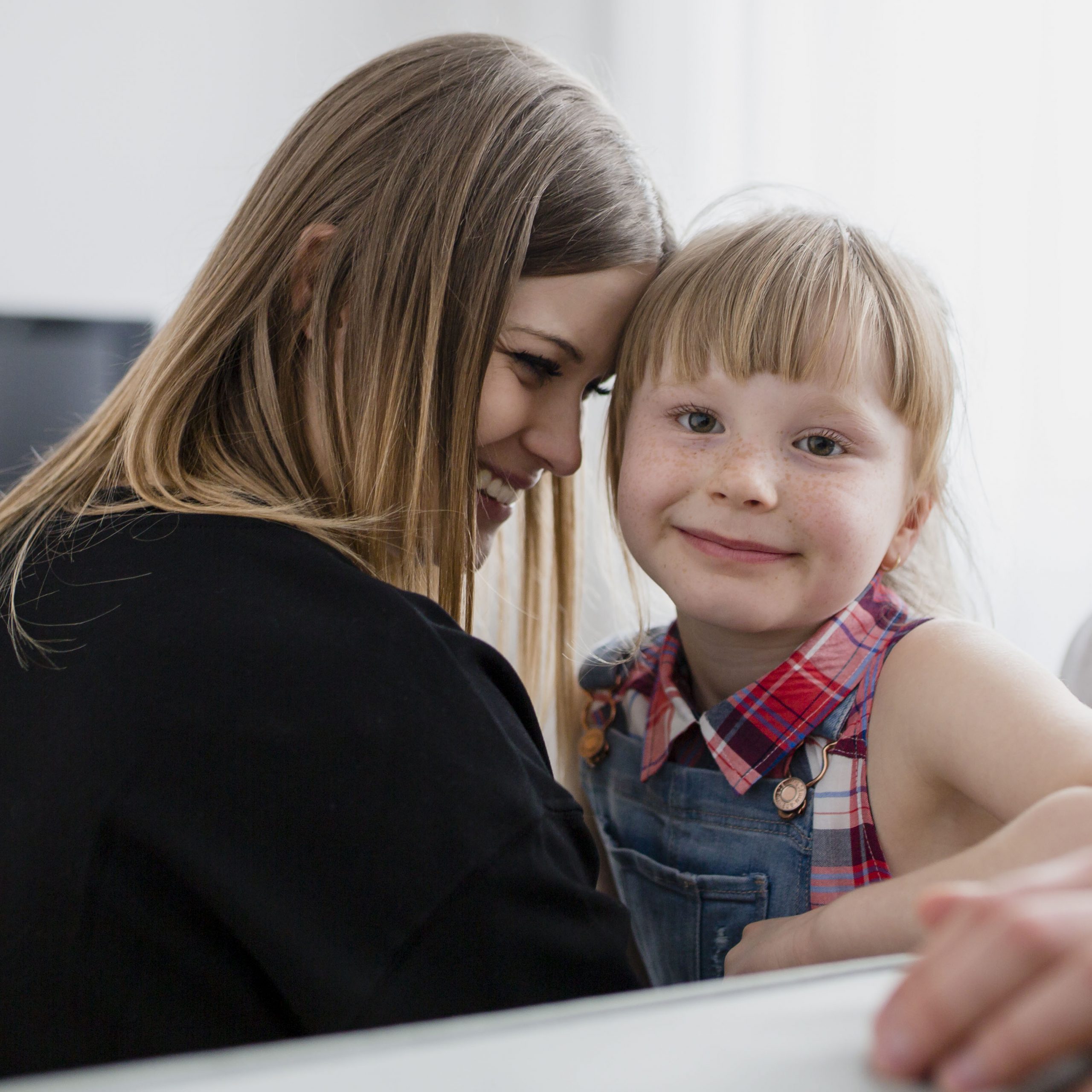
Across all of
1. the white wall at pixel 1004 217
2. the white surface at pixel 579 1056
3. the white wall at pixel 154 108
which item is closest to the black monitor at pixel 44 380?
the white wall at pixel 154 108

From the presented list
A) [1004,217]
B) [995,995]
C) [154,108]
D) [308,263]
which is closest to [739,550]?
[308,263]

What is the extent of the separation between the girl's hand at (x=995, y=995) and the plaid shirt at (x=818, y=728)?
52 cm

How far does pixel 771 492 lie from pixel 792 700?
171 mm

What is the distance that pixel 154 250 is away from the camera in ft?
8.58

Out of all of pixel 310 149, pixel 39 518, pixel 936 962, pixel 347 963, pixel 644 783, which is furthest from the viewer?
pixel 644 783

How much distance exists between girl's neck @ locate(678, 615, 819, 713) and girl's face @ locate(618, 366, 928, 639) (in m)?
0.04

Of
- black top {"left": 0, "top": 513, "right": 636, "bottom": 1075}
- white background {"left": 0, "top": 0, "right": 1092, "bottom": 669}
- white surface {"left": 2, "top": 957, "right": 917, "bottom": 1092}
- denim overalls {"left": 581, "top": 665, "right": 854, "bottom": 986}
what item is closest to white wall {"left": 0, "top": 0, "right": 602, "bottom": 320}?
white background {"left": 0, "top": 0, "right": 1092, "bottom": 669}

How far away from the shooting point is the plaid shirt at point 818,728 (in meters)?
0.82

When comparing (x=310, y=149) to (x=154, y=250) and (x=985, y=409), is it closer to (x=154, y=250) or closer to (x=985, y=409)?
(x=985, y=409)

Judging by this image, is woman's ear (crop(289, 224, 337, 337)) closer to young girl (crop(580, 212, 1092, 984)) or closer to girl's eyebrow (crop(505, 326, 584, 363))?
girl's eyebrow (crop(505, 326, 584, 363))

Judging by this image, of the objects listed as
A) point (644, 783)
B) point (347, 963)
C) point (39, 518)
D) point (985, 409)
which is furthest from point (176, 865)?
point (985, 409)

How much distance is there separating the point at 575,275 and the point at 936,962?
2.24 feet

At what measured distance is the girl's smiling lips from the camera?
2.90ft

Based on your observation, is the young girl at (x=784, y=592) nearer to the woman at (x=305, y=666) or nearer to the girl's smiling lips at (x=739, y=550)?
the girl's smiling lips at (x=739, y=550)
